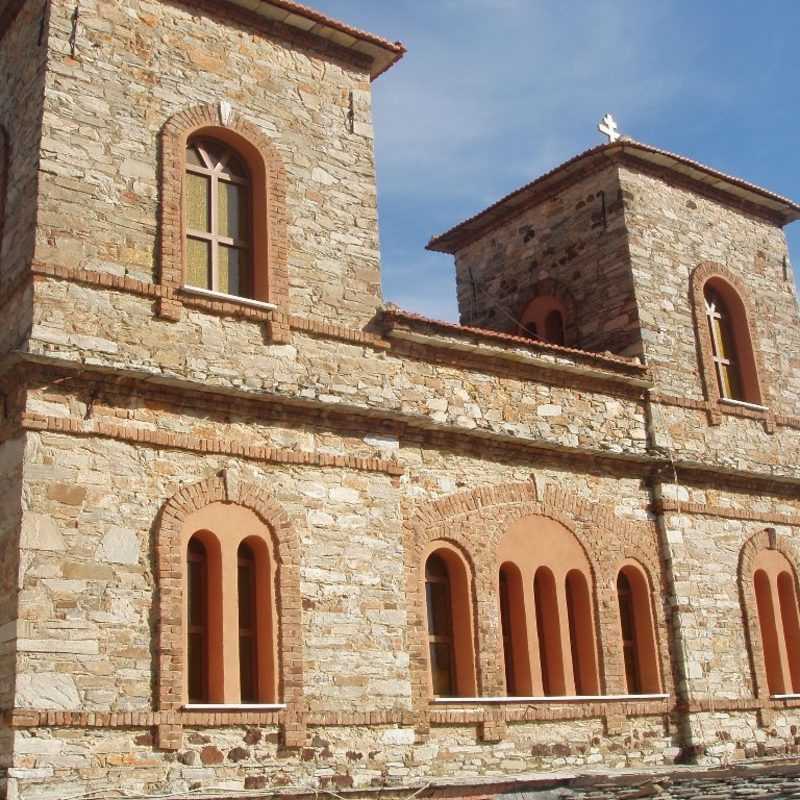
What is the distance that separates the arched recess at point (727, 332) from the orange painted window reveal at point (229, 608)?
342 inches

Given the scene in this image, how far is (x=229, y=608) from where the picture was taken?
12391 mm

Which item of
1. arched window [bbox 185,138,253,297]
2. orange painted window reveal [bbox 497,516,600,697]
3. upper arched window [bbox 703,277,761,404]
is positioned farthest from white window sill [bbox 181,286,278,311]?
upper arched window [bbox 703,277,761,404]

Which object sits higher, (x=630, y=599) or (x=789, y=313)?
(x=789, y=313)

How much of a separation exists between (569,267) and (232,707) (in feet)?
33.4

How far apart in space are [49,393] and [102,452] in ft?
2.55

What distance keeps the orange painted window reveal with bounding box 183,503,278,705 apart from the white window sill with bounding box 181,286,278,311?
2.36 metres

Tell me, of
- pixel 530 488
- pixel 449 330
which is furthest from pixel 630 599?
pixel 449 330

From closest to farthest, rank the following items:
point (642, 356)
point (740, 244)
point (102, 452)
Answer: point (102, 452) < point (642, 356) < point (740, 244)

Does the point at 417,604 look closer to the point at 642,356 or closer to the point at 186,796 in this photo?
the point at 186,796

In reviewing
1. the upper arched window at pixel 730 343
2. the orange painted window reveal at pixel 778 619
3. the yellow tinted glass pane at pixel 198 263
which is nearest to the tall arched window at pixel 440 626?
the yellow tinted glass pane at pixel 198 263

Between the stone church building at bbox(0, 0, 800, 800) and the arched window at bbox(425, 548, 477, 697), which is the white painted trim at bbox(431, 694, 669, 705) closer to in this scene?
the stone church building at bbox(0, 0, 800, 800)

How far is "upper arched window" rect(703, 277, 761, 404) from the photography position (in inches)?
750

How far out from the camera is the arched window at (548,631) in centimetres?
1509

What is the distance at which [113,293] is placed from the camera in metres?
12.7
